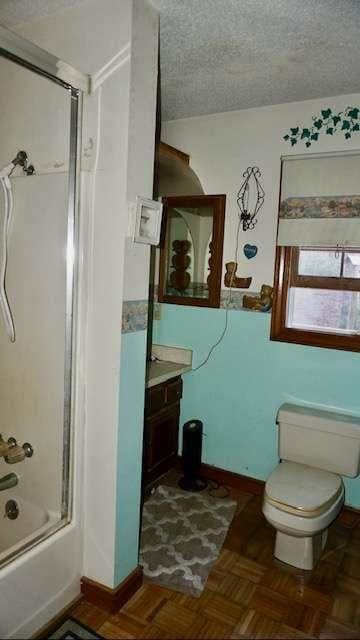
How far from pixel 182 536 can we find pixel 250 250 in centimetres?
172

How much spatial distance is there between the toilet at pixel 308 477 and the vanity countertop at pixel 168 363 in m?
0.71

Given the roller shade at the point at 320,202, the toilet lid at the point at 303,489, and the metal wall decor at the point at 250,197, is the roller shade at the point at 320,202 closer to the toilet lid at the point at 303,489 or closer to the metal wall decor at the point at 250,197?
the metal wall decor at the point at 250,197

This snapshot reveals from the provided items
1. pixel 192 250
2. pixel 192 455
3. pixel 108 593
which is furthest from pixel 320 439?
pixel 192 250

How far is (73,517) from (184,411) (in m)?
1.29

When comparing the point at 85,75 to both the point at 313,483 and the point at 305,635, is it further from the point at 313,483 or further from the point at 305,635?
the point at 305,635

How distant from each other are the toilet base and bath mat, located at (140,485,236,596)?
0.33 meters

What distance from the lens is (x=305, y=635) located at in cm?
174

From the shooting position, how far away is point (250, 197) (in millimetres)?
2662

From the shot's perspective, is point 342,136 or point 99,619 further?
point 342,136

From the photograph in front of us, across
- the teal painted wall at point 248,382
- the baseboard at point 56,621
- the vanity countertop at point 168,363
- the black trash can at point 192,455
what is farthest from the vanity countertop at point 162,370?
the baseboard at point 56,621

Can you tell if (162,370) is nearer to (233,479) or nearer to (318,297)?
(233,479)

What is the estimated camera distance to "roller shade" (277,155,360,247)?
2367 millimetres

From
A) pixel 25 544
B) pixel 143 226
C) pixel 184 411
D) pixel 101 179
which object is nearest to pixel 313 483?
pixel 184 411

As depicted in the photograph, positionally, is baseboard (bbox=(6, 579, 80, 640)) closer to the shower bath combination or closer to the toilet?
the toilet
